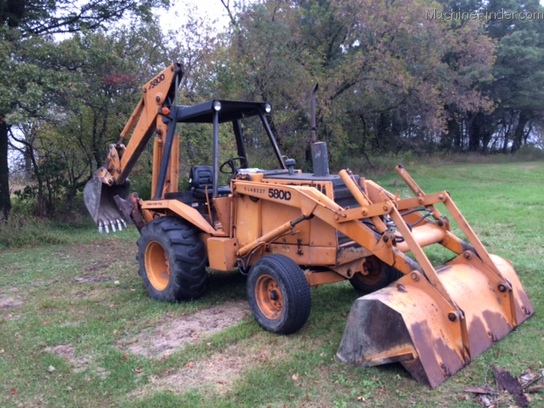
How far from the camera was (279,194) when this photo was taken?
211 inches

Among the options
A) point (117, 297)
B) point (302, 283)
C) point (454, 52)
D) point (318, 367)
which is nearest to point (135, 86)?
point (117, 297)

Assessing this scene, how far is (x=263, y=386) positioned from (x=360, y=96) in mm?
18084

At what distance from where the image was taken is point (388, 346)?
162 inches

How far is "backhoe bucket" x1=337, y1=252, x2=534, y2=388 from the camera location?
4.00m

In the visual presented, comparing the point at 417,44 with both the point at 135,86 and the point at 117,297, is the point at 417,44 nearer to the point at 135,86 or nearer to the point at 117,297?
the point at 135,86

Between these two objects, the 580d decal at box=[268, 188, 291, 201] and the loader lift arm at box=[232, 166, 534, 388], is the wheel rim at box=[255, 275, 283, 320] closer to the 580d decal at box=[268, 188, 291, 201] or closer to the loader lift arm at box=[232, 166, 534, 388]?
the loader lift arm at box=[232, 166, 534, 388]

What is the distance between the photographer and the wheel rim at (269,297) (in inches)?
203

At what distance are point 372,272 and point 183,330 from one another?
7.30ft

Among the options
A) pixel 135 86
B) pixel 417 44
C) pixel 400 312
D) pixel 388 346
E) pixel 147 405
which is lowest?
pixel 147 405

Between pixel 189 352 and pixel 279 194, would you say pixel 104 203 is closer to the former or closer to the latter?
pixel 279 194

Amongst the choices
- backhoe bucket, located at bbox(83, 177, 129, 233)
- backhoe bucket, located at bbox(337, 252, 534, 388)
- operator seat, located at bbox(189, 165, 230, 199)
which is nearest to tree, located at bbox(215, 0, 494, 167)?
backhoe bucket, located at bbox(83, 177, 129, 233)

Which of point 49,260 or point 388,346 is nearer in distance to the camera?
point 388,346

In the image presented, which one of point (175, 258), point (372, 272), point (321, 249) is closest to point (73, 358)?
point (175, 258)

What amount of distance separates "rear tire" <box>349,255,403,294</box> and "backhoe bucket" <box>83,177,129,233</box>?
11.6 feet
